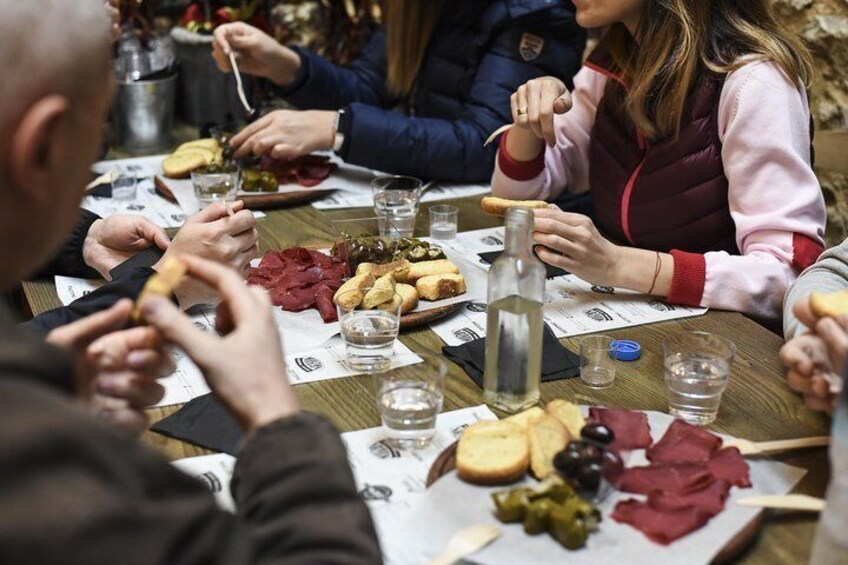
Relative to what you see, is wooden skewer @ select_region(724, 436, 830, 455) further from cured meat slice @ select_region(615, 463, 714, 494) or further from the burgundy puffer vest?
the burgundy puffer vest

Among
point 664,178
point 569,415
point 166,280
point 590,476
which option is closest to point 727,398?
point 569,415

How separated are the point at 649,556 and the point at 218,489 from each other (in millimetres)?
487

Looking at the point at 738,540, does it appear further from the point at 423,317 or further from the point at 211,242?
the point at 211,242

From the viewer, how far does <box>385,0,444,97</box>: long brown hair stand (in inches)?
103

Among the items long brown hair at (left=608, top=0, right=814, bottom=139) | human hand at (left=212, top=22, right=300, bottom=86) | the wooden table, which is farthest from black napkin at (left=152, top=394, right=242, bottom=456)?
human hand at (left=212, top=22, right=300, bottom=86)

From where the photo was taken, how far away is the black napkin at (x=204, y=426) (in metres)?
1.19

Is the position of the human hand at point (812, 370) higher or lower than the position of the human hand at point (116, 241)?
higher

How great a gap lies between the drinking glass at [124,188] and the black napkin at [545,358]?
1.13 meters

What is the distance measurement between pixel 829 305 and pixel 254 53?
193 cm

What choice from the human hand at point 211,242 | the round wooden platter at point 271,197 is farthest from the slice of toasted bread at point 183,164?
the human hand at point 211,242

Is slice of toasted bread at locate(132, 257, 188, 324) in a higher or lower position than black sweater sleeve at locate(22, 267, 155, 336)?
higher

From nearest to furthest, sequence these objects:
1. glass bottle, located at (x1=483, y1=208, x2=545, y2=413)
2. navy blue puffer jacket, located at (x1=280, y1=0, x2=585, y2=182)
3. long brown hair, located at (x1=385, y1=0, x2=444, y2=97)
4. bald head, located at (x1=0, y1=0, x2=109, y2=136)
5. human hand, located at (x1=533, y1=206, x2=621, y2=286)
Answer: bald head, located at (x1=0, y1=0, x2=109, y2=136) → glass bottle, located at (x1=483, y1=208, x2=545, y2=413) → human hand, located at (x1=533, y1=206, x2=621, y2=286) → navy blue puffer jacket, located at (x1=280, y1=0, x2=585, y2=182) → long brown hair, located at (x1=385, y1=0, x2=444, y2=97)

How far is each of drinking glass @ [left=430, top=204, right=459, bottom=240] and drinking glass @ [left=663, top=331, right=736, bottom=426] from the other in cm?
72

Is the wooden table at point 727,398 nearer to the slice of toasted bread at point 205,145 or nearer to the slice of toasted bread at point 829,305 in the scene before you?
the slice of toasted bread at point 829,305
